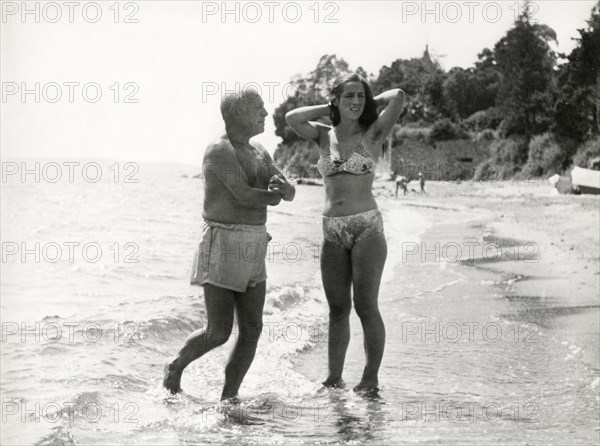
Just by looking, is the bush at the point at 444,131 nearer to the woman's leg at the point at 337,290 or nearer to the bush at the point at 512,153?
the bush at the point at 512,153

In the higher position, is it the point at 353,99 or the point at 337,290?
the point at 353,99

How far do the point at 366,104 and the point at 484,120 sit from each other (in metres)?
64.5

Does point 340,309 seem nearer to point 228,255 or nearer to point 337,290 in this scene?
point 337,290

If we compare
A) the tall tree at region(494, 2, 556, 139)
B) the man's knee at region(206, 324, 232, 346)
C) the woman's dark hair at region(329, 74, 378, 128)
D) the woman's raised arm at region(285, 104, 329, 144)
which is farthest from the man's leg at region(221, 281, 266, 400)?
the tall tree at region(494, 2, 556, 139)

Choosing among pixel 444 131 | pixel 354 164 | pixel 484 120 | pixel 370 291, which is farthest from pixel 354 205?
pixel 484 120

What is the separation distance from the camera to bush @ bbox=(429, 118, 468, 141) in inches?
2564

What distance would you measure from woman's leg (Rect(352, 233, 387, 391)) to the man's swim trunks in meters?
0.64

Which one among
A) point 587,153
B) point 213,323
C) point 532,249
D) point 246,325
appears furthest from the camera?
point 587,153

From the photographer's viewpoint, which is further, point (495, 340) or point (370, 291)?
point (495, 340)

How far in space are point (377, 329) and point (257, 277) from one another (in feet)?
2.83

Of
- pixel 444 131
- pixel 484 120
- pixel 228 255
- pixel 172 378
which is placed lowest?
pixel 172 378

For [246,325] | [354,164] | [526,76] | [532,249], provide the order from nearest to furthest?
1. [246,325]
2. [354,164]
3. [532,249]
4. [526,76]

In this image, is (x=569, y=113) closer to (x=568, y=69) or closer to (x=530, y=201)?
(x=568, y=69)

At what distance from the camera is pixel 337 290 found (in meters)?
4.72
